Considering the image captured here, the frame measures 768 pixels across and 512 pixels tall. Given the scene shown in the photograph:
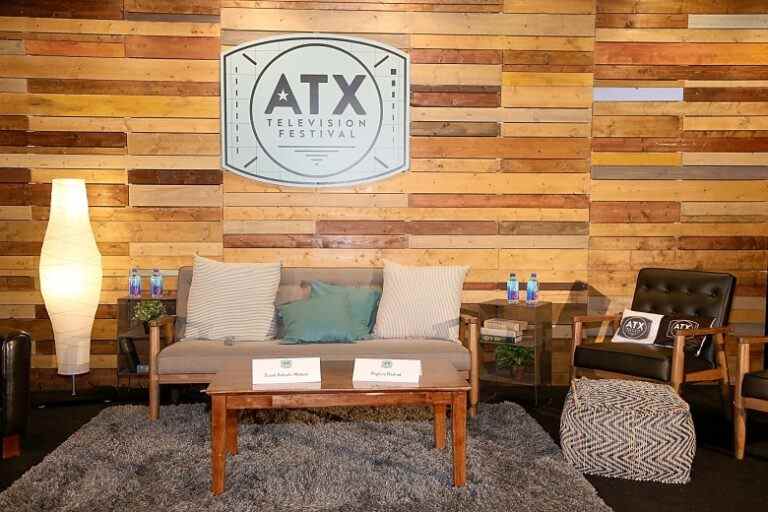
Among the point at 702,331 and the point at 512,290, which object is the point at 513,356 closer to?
the point at 512,290

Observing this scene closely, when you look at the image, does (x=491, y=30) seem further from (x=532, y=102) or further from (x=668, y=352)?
(x=668, y=352)

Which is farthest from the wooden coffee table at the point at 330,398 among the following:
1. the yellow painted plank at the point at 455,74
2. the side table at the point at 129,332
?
the yellow painted plank at the point at 455,74

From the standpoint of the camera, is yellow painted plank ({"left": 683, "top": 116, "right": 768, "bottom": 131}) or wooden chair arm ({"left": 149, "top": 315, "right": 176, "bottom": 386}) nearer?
wooden chair arm ({"left": 149, "top": 315, "right": 176, "bottom": 386})

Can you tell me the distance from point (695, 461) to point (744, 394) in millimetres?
404

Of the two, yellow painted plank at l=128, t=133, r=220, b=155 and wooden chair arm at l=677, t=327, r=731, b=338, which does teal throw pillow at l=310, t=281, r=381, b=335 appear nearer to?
yellow painted plank at l=128, t=133, r=220, b=155

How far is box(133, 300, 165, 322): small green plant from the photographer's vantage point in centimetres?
472

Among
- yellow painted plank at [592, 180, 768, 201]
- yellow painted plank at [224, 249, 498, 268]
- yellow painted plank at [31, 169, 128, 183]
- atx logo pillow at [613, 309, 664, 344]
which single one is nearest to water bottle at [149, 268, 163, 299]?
yellow painted plank at [224, 249, 498, 268]

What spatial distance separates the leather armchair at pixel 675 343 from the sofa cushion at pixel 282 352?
0.76 m

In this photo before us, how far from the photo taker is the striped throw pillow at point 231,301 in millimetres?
4418

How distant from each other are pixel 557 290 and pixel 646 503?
93.2 inches

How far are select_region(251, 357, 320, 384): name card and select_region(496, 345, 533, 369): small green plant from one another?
1878 mm

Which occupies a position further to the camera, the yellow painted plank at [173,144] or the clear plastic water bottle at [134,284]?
the yellow painted plank at [173,144]

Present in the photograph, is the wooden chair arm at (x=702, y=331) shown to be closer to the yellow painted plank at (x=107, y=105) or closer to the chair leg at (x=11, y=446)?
the yellow painted plank at (x=107, y=105)

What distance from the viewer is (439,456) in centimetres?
353
